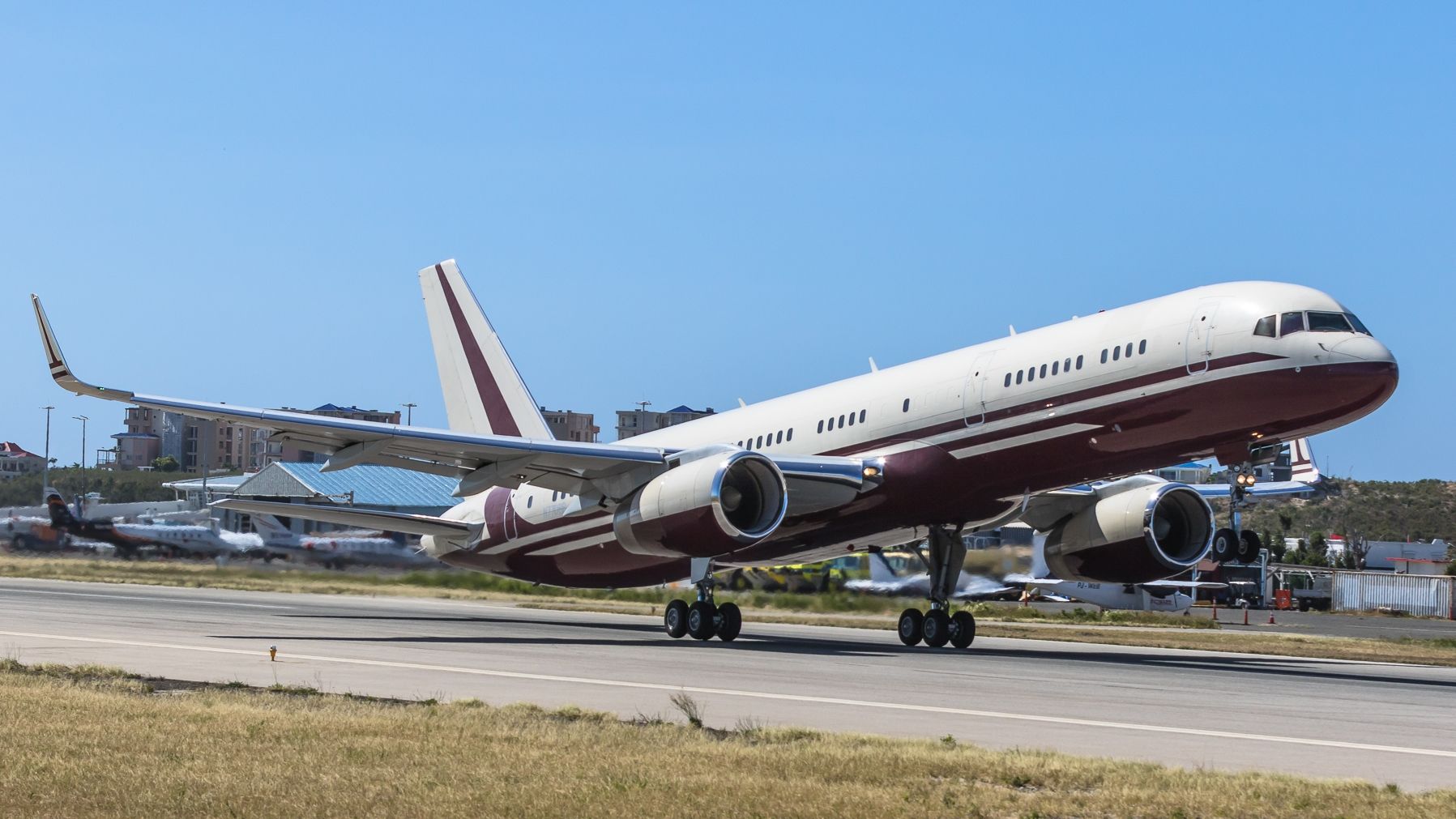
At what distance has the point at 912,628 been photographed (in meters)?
30.7

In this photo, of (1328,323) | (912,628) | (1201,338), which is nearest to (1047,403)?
(1201,338)

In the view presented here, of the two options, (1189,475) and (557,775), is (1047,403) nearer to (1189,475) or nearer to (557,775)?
(557,775)

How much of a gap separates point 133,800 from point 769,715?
295 inches

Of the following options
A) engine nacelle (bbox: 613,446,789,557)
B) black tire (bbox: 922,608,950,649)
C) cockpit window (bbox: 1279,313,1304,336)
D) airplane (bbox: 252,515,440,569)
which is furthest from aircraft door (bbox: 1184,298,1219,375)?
airplane (bbox: 252,515,440,569)

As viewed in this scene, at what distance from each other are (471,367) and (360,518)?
593cm

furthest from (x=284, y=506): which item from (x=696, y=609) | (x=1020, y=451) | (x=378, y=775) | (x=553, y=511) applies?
(x=378, y=775)

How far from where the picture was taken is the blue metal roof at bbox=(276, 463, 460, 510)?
87.9m

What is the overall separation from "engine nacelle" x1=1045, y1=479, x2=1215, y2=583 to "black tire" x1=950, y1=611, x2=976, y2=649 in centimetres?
295

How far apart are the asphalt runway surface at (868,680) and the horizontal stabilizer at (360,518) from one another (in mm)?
2210

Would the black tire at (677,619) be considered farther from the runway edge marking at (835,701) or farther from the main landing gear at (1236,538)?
the main landing gear at (1236,538)

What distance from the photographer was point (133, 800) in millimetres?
10391

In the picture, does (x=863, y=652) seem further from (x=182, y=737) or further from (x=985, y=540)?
(x=182, y=737)

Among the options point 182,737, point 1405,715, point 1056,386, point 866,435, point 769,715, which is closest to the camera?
point 182,737

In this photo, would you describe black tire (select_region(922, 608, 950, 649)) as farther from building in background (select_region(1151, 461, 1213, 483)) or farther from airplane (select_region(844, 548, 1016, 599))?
building in background (select_region(1151, 461, 1213, 483))
